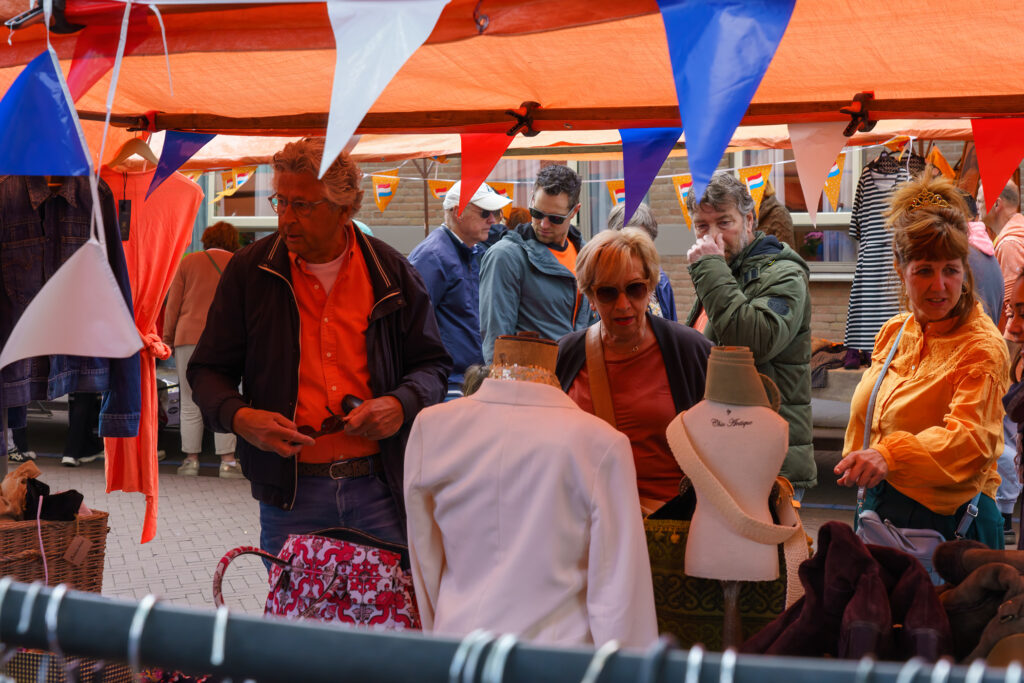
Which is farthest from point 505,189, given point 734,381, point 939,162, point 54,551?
point 734,381

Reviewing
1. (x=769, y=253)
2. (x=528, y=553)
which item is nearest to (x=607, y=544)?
(x=528, y=553)

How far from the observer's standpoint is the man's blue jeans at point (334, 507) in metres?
3.19

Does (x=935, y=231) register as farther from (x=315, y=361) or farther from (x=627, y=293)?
(x=315, y=361)

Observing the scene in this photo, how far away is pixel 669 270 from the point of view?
13055mm

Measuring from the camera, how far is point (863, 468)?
2.93 metres

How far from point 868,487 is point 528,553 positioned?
1.34m

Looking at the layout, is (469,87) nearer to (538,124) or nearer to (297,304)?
(538,124)

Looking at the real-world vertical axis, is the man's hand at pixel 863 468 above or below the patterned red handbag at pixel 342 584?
above

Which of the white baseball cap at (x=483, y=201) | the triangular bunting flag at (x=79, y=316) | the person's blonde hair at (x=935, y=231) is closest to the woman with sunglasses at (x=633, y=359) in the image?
the person's blonde hair at (x=935, y=231)

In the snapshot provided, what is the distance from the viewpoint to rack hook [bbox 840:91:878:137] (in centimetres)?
321

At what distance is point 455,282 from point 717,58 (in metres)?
4.14

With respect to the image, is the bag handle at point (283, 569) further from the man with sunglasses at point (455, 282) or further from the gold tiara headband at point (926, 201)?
the man with sunglasses at point (455, 282)

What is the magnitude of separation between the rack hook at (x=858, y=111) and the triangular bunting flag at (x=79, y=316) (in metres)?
2.28

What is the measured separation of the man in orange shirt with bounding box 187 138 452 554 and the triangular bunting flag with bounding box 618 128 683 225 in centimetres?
105
